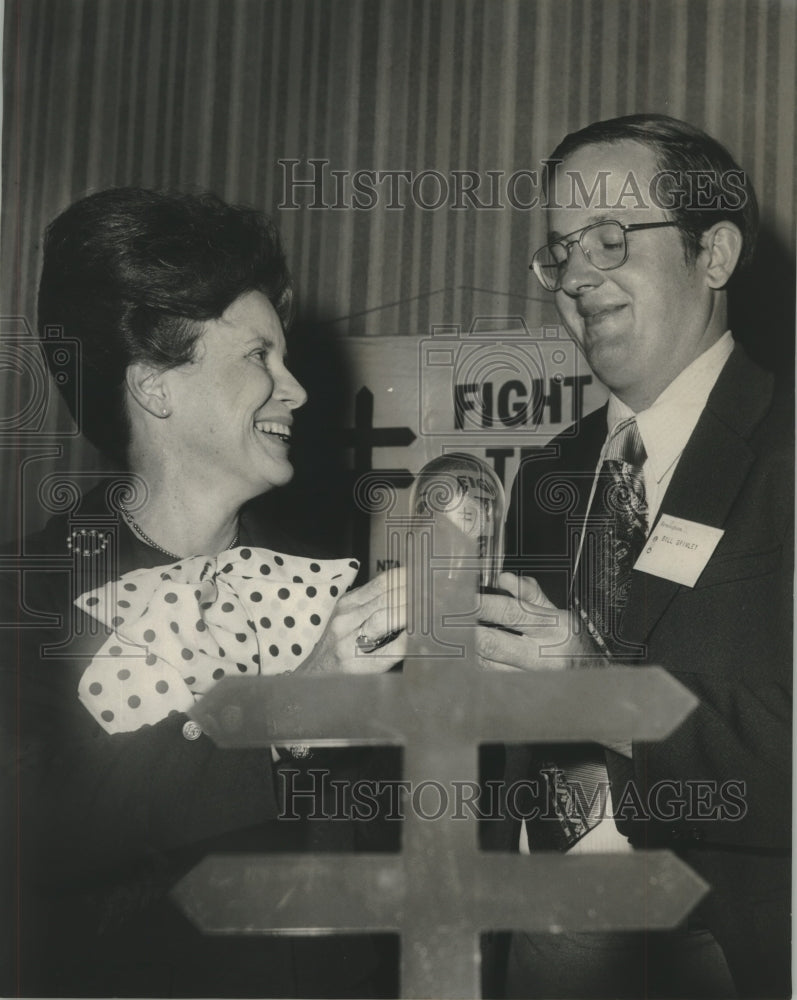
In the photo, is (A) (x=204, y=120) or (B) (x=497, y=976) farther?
(A) (x=204, y=120)

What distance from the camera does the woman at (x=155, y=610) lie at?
168cm

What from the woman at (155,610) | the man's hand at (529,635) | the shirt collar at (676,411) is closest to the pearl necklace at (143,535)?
the woman at (155,610)

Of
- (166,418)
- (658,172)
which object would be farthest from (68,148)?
(658,172)

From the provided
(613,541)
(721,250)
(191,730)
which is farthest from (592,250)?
(191,730)

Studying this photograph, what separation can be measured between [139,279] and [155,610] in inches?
19.6

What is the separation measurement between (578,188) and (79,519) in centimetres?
92

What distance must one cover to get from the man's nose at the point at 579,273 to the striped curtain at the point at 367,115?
60 mm

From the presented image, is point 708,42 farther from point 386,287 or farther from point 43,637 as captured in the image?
point 43,637

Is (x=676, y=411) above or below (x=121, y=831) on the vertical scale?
above

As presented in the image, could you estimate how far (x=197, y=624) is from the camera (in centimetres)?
169

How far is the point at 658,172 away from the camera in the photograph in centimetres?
174

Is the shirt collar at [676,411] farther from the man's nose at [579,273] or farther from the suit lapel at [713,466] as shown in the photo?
the man's nose at [579,273]

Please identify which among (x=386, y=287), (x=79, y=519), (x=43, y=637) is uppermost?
(x=386, y=287)

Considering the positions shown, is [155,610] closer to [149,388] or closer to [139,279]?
[149,388]
